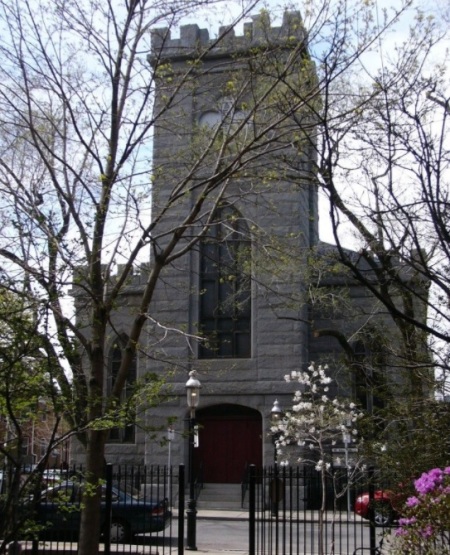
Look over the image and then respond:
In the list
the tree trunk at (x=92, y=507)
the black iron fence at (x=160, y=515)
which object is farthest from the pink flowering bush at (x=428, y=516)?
the tree trunk at (x=92, y=507)

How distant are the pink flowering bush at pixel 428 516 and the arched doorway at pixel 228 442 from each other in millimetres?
21824

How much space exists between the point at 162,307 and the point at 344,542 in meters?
13.8

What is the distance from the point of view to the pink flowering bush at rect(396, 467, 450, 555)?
723 centimetres

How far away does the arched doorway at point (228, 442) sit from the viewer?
1153 inches

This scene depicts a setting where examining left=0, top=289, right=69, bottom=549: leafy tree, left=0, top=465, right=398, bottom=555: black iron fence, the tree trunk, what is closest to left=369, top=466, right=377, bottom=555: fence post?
left=0, top=465, right=398, bottom=555: black iron fence

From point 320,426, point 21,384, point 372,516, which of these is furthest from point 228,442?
point 21,384

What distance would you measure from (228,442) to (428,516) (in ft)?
74.1

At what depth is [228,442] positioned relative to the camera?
29.5 metres

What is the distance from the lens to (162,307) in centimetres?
3008

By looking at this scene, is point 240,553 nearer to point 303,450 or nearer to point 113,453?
point 303,450

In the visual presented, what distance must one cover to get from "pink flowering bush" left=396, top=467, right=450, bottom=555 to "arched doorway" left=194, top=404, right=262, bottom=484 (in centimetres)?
2182

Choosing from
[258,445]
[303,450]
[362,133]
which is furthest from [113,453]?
[362,133]

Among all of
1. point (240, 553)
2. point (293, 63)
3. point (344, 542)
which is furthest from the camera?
point (344, 542)

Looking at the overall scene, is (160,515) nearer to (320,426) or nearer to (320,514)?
(320,426)
